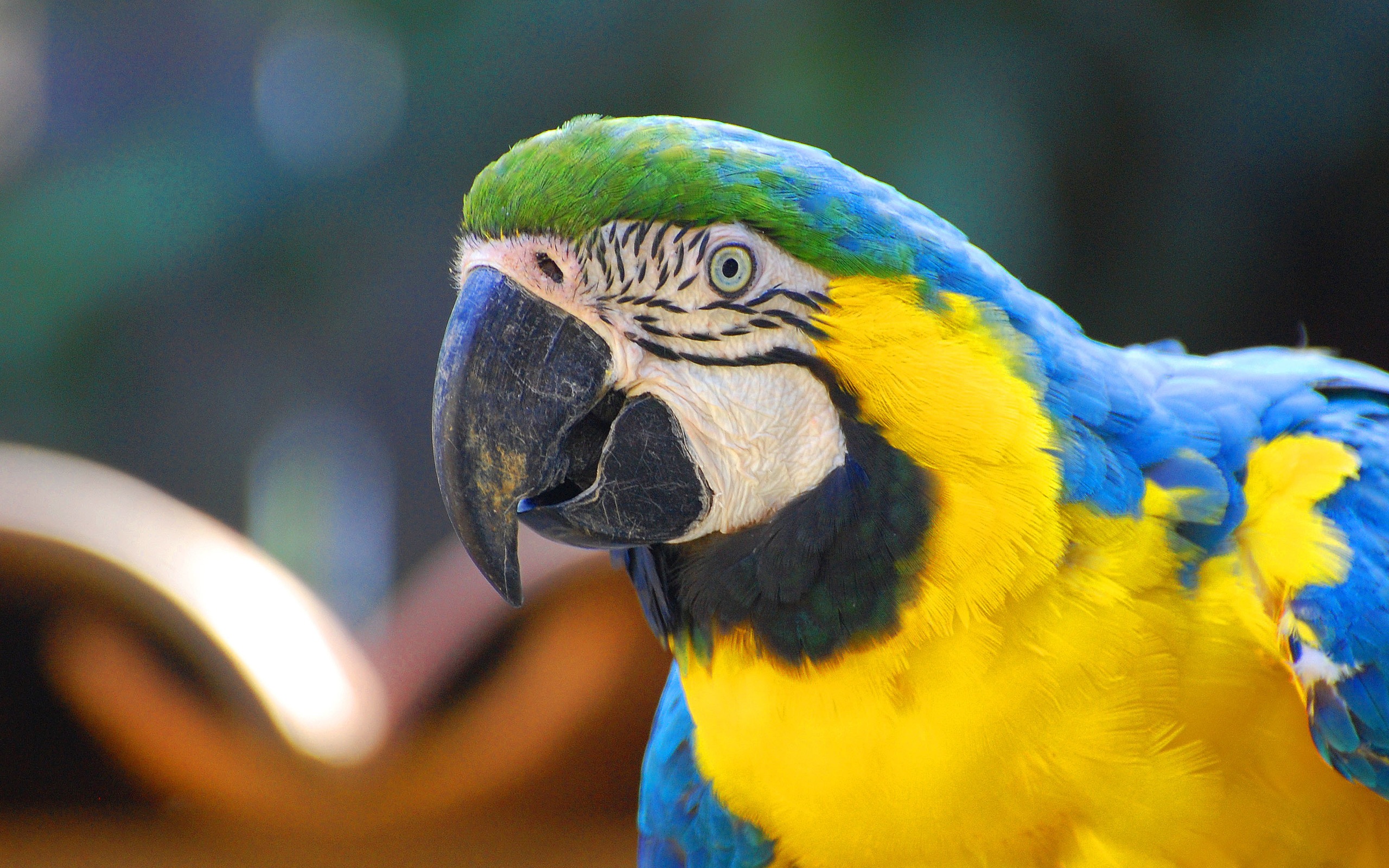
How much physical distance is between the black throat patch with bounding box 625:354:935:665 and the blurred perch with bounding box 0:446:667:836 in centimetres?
95

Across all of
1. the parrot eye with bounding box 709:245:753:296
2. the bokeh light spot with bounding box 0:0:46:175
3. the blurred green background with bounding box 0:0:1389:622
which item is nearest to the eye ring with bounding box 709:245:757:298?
the parrot eye with bounding box 709:245:753:296

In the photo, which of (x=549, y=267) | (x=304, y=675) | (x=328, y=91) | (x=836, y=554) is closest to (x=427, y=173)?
(x=328, y=91)

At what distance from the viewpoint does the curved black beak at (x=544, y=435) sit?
829mm

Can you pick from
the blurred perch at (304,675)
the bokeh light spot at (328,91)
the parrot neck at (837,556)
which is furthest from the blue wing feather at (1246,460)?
the bokeh light spot at (328,91)

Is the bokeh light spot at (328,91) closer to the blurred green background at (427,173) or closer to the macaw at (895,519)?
the blurred green background at (427,173)

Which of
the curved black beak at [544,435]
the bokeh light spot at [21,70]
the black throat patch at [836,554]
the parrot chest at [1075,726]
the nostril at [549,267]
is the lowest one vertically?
the parrot chest at [1075,726]

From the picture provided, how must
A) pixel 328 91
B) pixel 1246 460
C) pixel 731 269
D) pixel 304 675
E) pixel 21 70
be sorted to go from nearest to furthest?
pixel 731 269 < pixel 1246 460 < pixel 304 675 < pixel 328 91 < pixel 21 70

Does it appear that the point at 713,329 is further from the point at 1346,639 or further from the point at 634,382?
the point at 1346,639

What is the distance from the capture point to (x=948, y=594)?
0.84 metres

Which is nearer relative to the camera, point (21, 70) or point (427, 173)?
point (427, 173)

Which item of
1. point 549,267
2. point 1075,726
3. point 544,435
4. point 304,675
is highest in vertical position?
point 549,267

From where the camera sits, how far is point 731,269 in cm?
82

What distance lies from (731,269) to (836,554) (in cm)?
23

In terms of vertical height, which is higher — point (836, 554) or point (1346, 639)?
point (836, 554)
